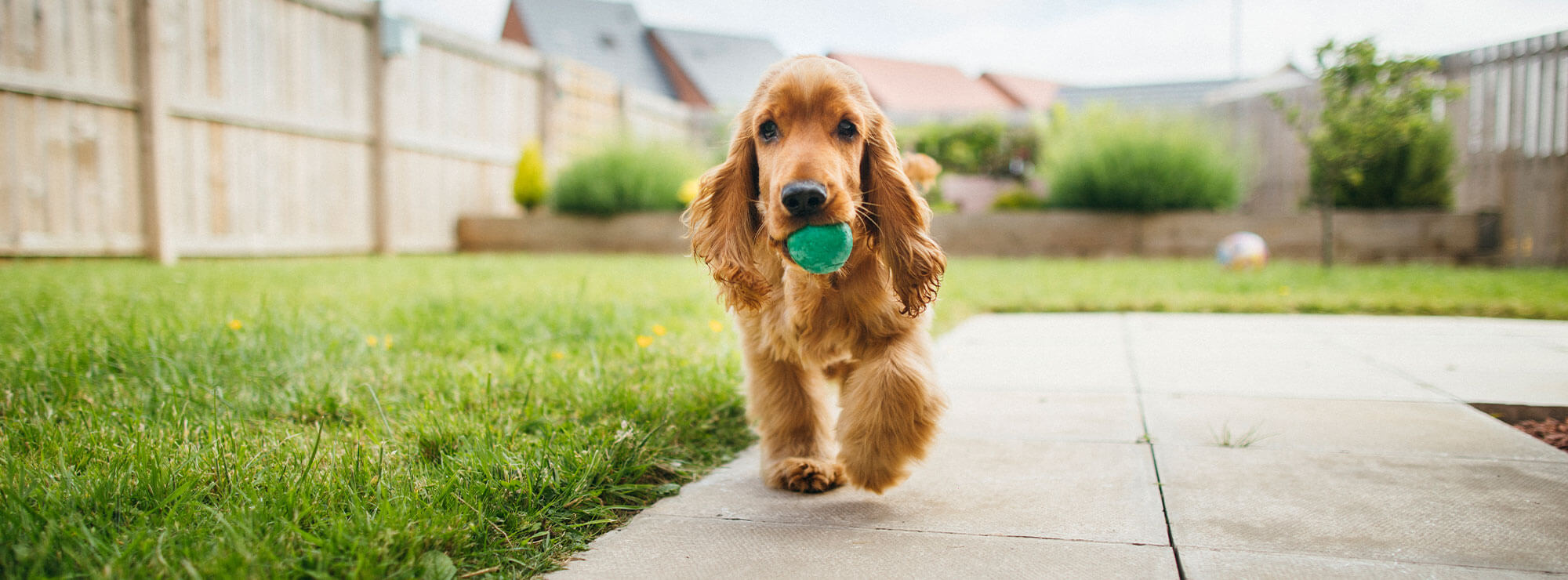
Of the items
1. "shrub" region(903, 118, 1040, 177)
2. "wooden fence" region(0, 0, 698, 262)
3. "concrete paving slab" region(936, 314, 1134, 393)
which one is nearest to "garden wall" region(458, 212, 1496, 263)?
"wooden fence" region(0, 0, 698, 262)

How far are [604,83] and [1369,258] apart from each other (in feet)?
37.2

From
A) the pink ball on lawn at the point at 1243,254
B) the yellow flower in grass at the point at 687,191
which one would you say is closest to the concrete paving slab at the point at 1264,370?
the pink ball on lawn at the point at 1243,254

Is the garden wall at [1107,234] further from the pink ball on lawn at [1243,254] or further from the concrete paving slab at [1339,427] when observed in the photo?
the concrete paving slab at [1339,427]

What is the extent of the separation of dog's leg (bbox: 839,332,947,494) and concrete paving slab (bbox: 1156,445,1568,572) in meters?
0.59

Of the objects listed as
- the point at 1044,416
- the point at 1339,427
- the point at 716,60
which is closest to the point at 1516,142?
the point at 1339,427

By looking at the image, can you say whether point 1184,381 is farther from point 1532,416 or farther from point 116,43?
point 116,43

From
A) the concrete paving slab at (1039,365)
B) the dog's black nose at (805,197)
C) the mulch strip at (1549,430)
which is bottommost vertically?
the mulch strip at (1549,430)

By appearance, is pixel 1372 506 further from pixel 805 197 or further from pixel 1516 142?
pixel 1516 142

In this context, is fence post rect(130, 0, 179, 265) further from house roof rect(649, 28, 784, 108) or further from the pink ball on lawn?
house roof rect(649, 28, 784, 108)

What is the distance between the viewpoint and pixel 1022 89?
3412 cm

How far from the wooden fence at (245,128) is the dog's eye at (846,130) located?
26.2 ft

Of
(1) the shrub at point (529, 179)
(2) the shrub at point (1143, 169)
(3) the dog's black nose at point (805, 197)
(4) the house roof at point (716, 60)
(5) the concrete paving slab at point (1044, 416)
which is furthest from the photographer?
(4) the house roof at point (716, 60)

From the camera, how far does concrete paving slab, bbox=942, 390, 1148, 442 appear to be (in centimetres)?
256

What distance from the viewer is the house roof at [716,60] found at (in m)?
31.4
